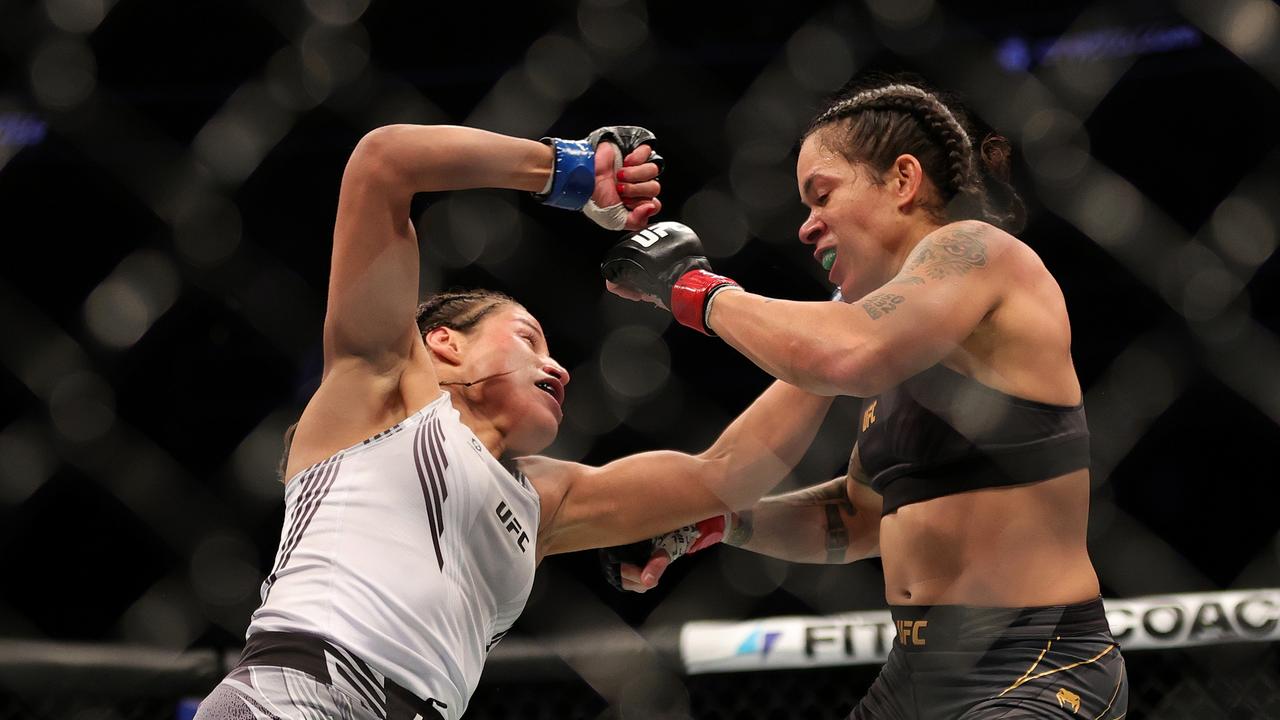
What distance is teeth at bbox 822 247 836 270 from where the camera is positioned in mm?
1783

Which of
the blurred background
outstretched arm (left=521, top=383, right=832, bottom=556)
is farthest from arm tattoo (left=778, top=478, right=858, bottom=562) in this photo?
the blurred background

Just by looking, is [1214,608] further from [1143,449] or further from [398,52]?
[398,52]

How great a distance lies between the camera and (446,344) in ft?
6.11

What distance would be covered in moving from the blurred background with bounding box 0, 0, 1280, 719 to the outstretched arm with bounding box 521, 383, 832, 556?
1.49 metres

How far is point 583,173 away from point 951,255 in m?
0.57

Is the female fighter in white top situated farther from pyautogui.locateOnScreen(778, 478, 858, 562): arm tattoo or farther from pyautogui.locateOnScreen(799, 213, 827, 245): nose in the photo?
pyautogui.locateOnScreen(778, 478, 858, 562): arm tattoo

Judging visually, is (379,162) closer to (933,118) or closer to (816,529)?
(933,118)

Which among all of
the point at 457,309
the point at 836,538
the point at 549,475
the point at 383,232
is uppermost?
the point at 383,232

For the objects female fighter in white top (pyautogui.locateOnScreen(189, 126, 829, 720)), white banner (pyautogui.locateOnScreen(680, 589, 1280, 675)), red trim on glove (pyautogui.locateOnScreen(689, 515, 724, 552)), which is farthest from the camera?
white banner (pyautogui.locateOnScreen(680, 589, 1280, 675))

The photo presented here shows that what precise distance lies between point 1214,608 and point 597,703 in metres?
1.55

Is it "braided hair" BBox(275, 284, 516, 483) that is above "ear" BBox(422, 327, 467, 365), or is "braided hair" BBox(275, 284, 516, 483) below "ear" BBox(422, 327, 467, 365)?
above

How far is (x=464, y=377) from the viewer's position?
1.82 metres

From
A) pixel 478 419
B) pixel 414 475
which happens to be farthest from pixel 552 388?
pixel 414 475

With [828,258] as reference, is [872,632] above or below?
below
